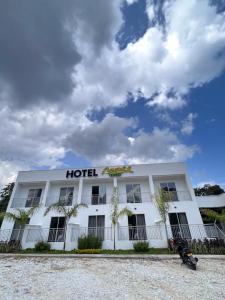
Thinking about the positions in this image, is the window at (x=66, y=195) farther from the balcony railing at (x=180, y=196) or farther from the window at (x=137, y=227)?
the balcony railing at (x=180, y=196)

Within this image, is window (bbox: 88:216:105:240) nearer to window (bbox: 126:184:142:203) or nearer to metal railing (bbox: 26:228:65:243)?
metal railing (bbox: 26:228:65:243)

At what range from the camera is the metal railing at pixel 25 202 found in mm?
16625

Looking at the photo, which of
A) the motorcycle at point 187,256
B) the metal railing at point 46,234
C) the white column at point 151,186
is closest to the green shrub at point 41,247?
the metal railing at point 46,234

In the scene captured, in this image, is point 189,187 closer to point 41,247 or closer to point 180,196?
point 180,196

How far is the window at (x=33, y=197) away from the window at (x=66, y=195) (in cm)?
216

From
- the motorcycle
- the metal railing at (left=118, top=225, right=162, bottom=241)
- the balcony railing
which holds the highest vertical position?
the balcony railing

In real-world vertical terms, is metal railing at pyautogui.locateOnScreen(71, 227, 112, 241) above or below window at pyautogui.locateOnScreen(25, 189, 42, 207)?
below

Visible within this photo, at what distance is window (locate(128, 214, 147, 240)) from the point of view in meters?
13.6

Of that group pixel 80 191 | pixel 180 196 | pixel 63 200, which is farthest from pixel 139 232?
pixel 63 200

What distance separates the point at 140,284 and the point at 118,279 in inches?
33.0

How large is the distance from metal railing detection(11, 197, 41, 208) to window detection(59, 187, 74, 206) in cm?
212

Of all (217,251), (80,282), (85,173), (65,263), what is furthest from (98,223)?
(80,282)

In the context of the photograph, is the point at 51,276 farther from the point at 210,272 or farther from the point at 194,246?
the point at 194,246

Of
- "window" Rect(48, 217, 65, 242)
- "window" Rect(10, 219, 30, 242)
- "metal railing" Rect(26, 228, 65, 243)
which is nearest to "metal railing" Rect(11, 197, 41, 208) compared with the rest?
"window" Rect(10, 219, 30, 242)
